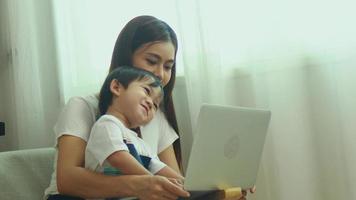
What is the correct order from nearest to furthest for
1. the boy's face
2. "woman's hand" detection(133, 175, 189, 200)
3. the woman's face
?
"woman's hand" detection(133, 175, 189, 200)
the boy's face
the woman's face

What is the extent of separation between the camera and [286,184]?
1.44 metres

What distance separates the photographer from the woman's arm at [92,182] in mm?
988

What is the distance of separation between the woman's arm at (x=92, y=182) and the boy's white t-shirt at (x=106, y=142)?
0.03m

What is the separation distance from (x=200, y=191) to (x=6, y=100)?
52.3 inches

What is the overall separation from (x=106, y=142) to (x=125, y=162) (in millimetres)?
64

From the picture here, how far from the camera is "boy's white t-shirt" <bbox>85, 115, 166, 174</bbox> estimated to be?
105 cm

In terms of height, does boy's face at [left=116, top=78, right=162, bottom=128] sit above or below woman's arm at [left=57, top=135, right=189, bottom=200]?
above

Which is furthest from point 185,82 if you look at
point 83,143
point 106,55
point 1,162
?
point 1,162

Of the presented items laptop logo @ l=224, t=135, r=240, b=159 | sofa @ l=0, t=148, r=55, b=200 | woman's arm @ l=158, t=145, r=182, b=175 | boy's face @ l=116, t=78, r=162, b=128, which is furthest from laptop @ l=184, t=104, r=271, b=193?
sofa @ l=0, t=148, r=55, b=200

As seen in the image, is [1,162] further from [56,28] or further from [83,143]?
[56,28]

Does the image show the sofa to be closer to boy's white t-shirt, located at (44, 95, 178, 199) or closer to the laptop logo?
boy's white t-shirt, located at (44, 95, 178, 199)

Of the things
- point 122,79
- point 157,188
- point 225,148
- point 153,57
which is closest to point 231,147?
point 225,148

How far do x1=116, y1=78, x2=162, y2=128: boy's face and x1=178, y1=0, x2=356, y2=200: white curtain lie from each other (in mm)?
393

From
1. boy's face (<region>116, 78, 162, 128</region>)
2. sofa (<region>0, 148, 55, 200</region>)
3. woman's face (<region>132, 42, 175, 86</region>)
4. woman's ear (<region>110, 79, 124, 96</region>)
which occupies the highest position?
woman's face (<region>132, 42, 175, 86</region>)
